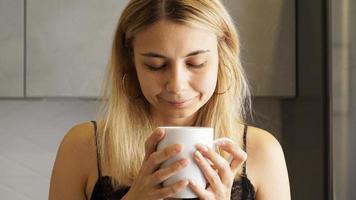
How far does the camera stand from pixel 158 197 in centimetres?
74

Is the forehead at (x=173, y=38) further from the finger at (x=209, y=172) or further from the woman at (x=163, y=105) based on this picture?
the finger at (x=209, y=172)

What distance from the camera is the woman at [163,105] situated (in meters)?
0.87

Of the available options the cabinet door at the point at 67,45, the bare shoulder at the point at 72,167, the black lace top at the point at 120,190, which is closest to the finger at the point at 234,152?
the black lace top at the point at 120,190

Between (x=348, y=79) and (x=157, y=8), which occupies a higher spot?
(x=157, y=8)

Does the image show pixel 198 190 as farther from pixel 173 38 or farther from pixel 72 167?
pixel 72 167

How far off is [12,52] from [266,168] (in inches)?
33.5

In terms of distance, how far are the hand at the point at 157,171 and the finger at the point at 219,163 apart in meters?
0.03

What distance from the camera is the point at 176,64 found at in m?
0.86

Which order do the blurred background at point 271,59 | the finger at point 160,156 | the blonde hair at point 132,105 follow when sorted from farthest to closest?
the blurred background at point 271,59 → the blonde hair at point 132,105 → the finger at point 160,156

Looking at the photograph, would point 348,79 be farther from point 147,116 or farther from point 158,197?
point 158,197

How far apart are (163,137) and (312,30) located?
38.4 inches

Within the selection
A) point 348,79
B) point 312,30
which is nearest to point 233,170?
point 348,79

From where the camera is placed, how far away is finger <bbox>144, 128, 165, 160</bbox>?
2.39ft

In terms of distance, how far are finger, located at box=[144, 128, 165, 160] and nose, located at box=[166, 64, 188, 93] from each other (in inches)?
5.5
